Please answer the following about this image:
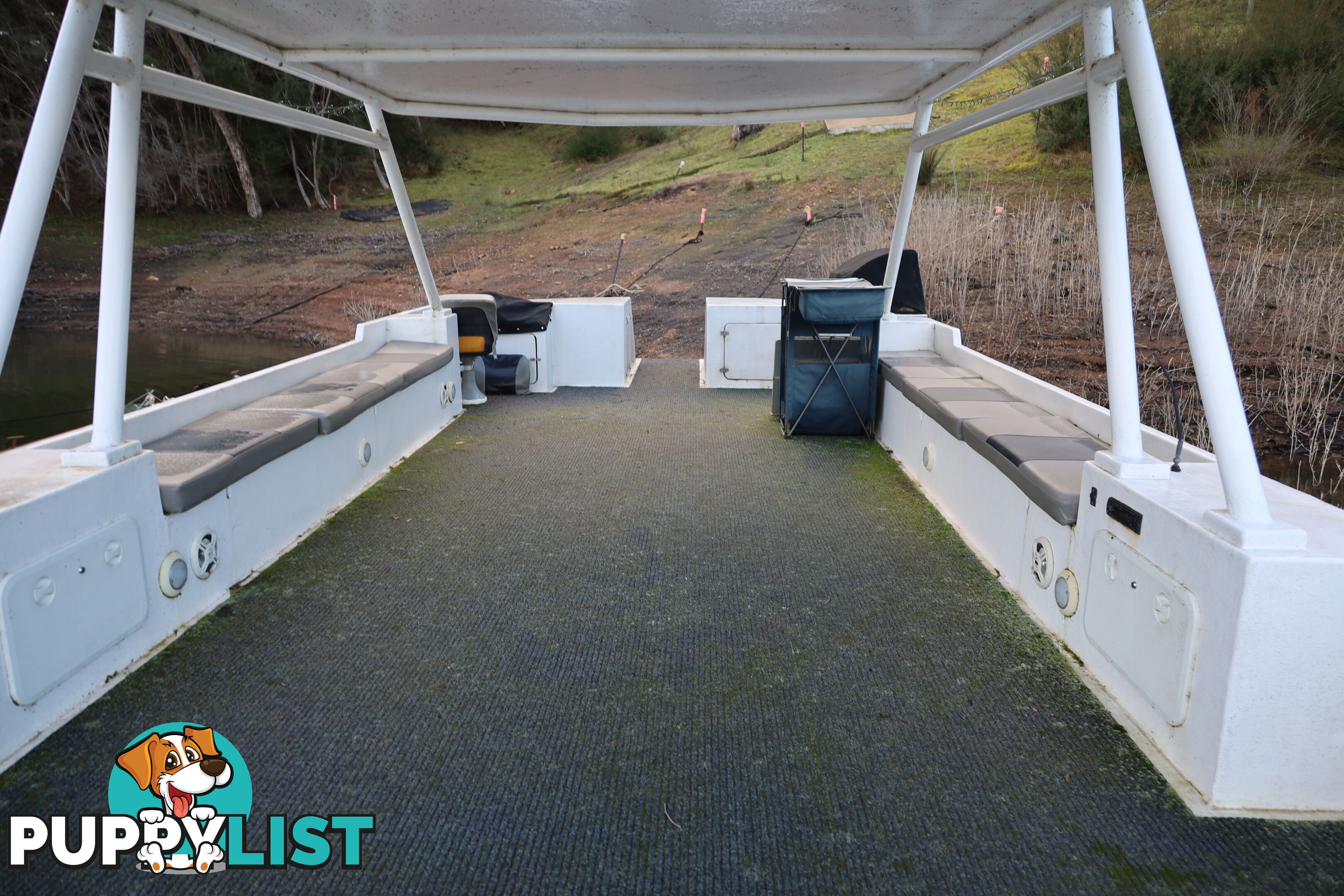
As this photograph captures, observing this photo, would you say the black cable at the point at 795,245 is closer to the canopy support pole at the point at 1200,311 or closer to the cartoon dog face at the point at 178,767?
the canopy support pole at the point at 1200,311

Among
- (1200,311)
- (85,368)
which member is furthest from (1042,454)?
(85,368)

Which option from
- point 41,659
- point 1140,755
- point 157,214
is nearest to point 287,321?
point 157,214

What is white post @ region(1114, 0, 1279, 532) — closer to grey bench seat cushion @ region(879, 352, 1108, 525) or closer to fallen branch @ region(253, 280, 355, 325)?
grey bench seat cushion @ region(879, 352, 1108, 525)

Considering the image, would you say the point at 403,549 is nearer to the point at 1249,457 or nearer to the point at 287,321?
the point at 1249,457

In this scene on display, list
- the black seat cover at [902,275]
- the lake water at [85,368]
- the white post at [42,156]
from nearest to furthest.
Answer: the white post at [42,156]
the black seat cover at [902,275]
the lake water at [85,368]

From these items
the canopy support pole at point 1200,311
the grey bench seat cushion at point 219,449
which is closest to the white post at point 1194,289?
the canopy support pole at point 1200,311

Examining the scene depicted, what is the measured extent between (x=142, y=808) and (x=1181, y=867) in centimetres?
202

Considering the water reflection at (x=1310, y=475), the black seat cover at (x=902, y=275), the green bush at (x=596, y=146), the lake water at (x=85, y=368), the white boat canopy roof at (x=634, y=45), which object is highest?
the green bush at (x=596, y=146)

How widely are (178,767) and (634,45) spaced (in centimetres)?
303

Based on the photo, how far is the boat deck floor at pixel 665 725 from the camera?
156cm

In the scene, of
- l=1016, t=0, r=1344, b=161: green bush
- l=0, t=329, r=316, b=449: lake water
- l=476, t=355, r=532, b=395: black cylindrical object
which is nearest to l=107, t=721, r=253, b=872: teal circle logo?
l=476, t=355, r=532, b=395: black cylindrical object

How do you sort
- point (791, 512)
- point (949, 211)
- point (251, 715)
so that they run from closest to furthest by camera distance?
1. point (251, 715)
2. point (791, 512)
3. point (949, 211)

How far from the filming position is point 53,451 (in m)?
2.33

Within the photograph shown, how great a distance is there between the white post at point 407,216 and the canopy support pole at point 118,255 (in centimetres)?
262
